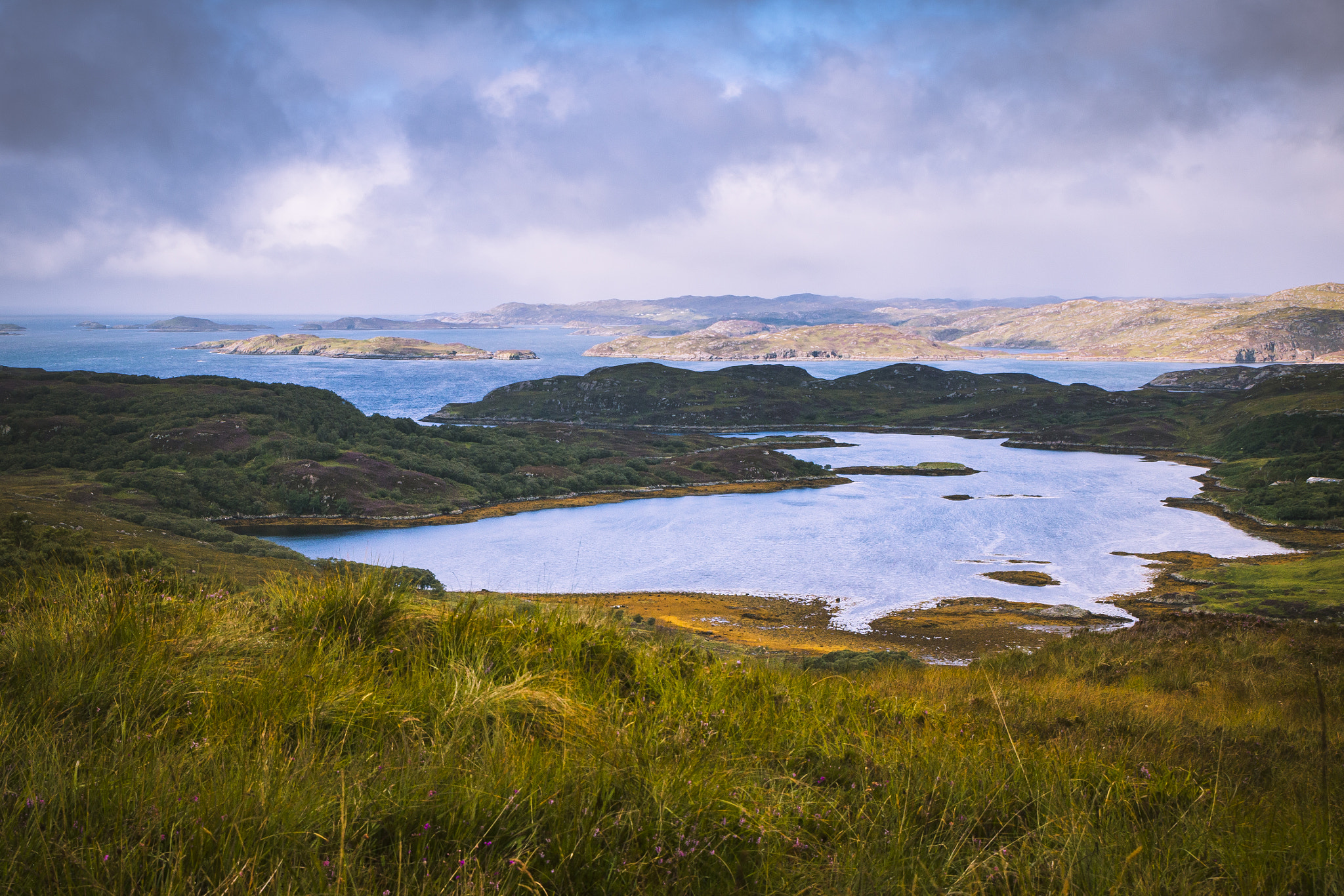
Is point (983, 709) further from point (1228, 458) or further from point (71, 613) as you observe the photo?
point (1228, 458)

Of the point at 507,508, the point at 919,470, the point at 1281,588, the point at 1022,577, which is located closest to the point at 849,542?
the point at 1022,577

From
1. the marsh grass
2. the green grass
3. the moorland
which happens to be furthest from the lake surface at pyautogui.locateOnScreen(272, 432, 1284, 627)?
the marsh grass

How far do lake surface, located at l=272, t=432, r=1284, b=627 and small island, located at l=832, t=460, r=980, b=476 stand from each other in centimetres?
354

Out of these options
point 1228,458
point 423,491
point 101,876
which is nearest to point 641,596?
point 423,491

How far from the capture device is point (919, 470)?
94188 mm

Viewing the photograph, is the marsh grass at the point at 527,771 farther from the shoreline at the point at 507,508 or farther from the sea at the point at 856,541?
the shoreline at the point at 507,508

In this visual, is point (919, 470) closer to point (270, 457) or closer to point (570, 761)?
point (270, 457)

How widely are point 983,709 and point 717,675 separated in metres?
2.25

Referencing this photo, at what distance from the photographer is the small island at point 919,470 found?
306 ft

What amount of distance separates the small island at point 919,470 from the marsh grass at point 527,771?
300 feet

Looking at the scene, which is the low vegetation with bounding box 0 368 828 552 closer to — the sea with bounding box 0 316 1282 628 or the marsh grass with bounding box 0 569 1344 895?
the sea with bounding box 0 316 1282 628

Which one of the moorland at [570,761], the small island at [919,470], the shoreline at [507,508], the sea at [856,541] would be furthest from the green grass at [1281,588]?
the small island at [919,470]

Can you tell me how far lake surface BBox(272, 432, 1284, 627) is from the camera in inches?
1877

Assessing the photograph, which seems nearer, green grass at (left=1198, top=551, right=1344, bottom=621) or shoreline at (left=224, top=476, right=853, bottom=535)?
green grass at (left=1198, top=551, right=1344, bottom=621)
